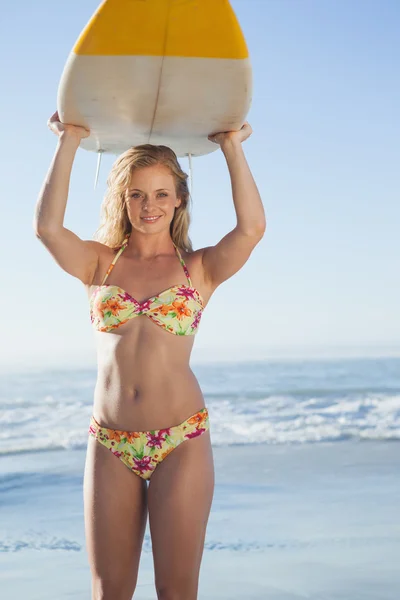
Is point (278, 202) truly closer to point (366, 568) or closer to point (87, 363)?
point (87, 363)

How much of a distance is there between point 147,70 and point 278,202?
11489mm

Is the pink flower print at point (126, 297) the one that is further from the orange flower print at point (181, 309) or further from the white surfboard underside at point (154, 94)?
the white surfboard underside at point (154, 94)

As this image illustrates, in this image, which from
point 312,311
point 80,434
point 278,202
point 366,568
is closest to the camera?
point 366,568

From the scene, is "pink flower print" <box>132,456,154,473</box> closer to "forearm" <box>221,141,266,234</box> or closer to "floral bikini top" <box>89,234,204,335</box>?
"floral bikini top" <box>89,234,204,335</box>

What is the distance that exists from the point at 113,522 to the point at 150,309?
2.30ft

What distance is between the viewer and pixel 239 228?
10.2ft

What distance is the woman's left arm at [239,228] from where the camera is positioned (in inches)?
122

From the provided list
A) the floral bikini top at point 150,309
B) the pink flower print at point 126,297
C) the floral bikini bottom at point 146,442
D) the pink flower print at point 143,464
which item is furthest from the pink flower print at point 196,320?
the pink flower print at point 143,464

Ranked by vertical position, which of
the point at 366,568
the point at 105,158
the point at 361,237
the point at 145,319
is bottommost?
the point at 366,568

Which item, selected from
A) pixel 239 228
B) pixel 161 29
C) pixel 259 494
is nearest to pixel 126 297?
pixel 239 228

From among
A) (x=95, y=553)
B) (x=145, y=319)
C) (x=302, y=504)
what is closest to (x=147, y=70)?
(x=145, y=319)

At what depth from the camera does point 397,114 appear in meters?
13.4

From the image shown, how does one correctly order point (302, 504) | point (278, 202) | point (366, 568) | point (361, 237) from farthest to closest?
A: point (361, 237), point (278, 202), point (302, 504), point (366, 568)

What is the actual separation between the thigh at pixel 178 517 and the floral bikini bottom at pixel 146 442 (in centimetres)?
3
